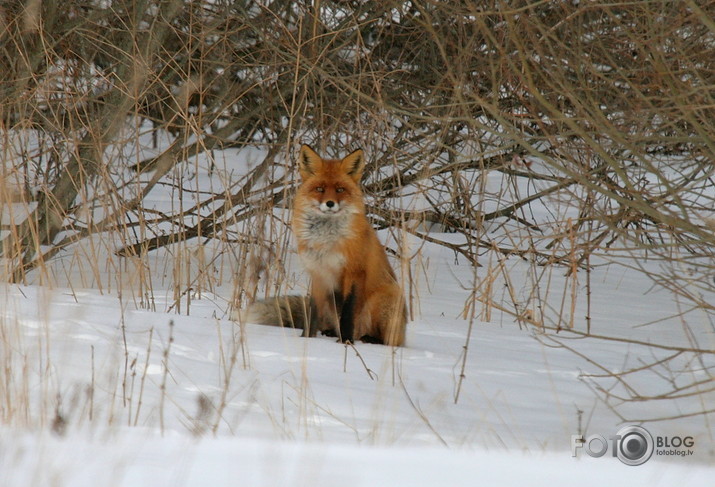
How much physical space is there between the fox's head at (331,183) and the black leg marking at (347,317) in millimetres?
510

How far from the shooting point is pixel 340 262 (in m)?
5.12

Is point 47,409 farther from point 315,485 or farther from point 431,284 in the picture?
point 431,284

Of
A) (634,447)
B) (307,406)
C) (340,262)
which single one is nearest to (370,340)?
(340,262)

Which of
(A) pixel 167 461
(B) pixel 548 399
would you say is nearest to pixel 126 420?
(A) pixel 167 461

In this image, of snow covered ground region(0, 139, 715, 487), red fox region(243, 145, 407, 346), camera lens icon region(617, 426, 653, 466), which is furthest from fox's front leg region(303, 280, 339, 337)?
camera lens icon region(617, 426, 653, 466)

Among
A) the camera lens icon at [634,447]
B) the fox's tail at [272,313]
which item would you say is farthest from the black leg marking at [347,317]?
the camera lens icon at [634,447]

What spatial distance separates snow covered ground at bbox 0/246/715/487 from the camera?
252 cm

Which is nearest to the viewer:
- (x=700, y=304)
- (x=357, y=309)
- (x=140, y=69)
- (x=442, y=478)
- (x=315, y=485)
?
(x=315, y=485)

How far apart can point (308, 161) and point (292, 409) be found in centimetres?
216

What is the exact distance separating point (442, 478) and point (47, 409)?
58.3 inches

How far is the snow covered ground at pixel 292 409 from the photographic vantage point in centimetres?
252

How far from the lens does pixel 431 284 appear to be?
26.7ft

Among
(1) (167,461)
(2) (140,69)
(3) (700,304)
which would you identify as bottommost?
(1) (167,461)

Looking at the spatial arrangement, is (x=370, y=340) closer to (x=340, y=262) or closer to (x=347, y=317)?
(x=347, y=317)
